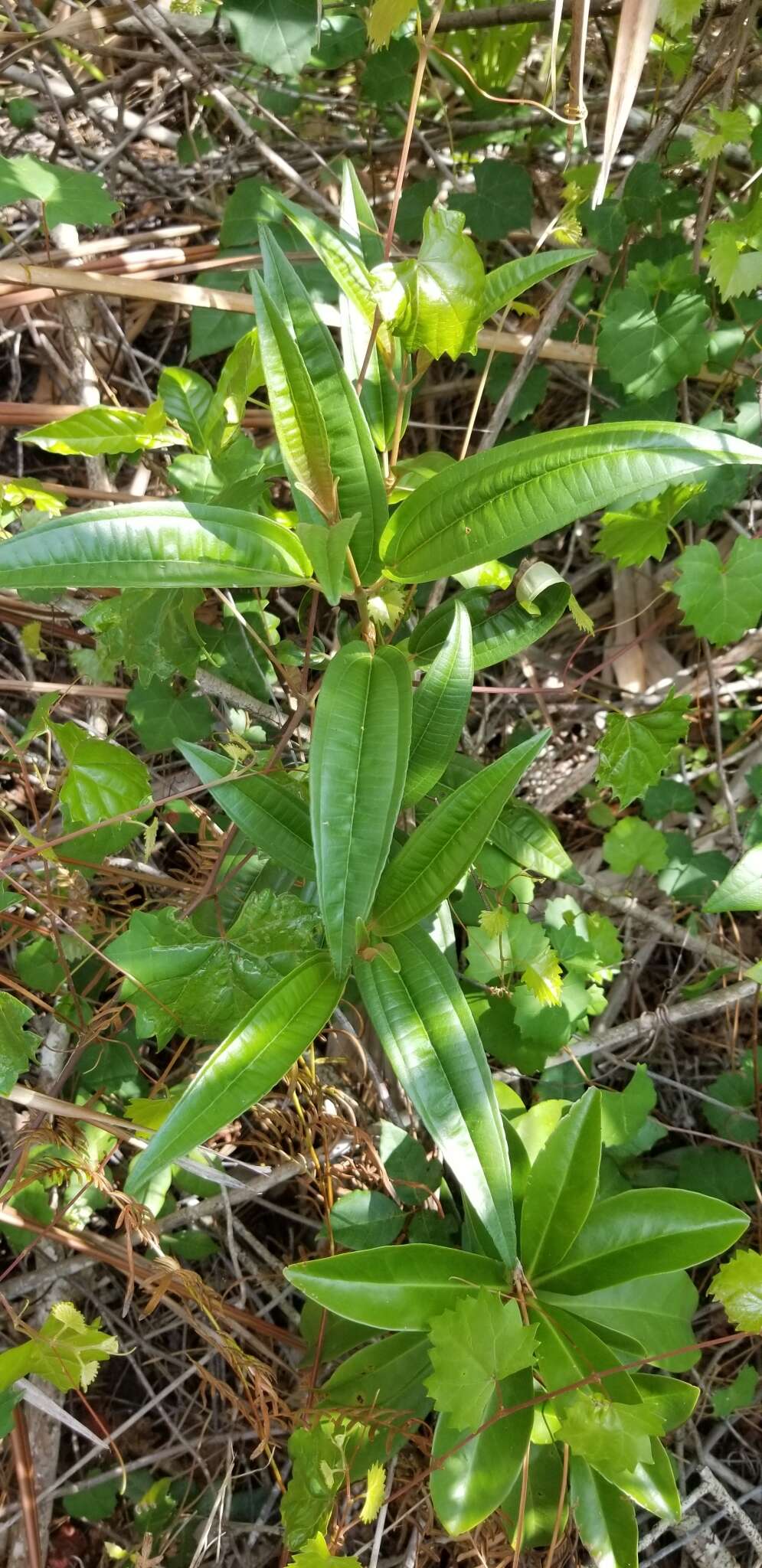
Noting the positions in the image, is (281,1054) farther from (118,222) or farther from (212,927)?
(118,222)

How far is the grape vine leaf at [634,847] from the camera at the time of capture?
149 centimetres

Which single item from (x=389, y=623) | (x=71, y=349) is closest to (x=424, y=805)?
(x=389, y=623)

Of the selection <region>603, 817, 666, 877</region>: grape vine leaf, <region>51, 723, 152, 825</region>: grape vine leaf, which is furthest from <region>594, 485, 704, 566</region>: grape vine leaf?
<region>51, 723, 152, 825</region>: grape vine leaf

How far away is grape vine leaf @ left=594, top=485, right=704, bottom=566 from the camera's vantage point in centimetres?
136

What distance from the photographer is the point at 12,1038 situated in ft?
3.89

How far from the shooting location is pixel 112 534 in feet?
3.02

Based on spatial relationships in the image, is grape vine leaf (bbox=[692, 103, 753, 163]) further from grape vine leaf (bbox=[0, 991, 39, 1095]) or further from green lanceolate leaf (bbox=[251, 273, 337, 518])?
grape vine leaf (bbox=[0, 991, 39, 1095])

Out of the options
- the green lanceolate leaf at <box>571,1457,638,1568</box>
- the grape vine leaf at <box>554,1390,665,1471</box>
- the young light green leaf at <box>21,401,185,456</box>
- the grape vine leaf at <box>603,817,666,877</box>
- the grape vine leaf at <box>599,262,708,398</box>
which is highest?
the young light green leaf at <box>21,401,185,456</box>

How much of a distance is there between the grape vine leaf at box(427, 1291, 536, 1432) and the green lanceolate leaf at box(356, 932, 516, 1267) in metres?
0.07

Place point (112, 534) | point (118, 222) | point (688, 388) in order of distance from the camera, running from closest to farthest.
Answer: point (112, 534), point (688, 388), point (118, 222)

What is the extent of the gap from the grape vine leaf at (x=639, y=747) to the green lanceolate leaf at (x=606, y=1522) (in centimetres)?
77

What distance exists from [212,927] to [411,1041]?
1.15 ft

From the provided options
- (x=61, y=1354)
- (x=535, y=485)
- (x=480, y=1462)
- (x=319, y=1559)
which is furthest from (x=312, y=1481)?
(x=535, y=485)

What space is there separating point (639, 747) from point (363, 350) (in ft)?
1.96
